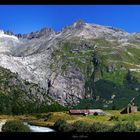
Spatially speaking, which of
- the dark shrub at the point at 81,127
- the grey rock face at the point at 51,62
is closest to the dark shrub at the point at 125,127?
the dark shrub at the point at 81,127

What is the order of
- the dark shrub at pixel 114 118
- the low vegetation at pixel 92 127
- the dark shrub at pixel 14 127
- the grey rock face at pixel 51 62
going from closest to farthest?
the dark shrub at pixel 14 127 < the low vegetation at pixel 92 127 < the dark shrub at pixel 114 118 < the grey rock face at pixel 51 62

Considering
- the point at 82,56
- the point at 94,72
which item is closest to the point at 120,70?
the point at 94,72

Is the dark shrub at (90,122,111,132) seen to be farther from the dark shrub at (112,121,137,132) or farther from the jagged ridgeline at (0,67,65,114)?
the jagged ridgeline at (0,67,65,114)

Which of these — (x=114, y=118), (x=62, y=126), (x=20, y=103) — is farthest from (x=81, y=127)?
(x=20, y=103)

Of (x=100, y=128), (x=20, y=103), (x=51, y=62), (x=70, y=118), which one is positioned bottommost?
(x=100, y=128)

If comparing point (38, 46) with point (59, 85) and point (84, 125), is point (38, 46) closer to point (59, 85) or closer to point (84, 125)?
point (59, 85)

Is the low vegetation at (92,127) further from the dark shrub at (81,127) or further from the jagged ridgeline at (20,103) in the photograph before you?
→ the jagged ridgeline at (20,103)

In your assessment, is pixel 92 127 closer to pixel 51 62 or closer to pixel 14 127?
pixel 14 127
